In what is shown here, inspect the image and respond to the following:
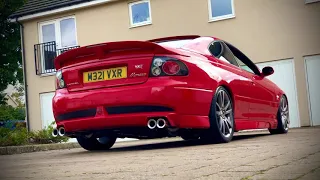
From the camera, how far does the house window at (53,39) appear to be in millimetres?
21219

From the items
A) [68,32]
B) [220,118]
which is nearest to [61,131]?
[220,118]

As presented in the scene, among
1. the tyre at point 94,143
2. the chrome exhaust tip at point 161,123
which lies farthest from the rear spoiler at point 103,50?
the tyre at point 94,143

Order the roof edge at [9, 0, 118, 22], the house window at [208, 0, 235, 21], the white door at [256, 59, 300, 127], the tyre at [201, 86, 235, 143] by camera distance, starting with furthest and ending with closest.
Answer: the roof edge at [9, 0, 118, 22], the house window at [208, 0, 235, 21], the white door at [256, 59, 300, 127], the tyre at [201, 86, 235, 143]

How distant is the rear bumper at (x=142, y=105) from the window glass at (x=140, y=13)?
43.5 ft

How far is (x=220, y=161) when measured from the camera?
3.97 meters

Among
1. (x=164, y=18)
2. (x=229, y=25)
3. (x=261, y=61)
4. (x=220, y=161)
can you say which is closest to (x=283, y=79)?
(x=261, y=61)

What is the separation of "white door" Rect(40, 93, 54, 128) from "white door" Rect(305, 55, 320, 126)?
10510 millimetres

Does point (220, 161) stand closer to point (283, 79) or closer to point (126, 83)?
point (126, 83)

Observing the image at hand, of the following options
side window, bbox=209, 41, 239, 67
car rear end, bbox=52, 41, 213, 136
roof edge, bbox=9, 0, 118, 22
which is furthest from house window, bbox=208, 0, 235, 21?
car rear end, bbox=52, 41, 213, 136

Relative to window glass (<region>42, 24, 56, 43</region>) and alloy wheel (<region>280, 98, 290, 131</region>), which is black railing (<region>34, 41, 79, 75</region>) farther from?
alloy wheel (<region>280, 98, 290, 131</region>)

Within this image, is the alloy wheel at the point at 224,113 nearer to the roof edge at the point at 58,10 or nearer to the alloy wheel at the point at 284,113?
the alloy wheel at the point at 284,113

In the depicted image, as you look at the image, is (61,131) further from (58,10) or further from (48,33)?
(48,33)

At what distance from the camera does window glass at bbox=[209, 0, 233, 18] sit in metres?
17.2

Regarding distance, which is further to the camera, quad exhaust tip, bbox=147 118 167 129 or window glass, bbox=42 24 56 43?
window glass, bbox=42 24 56 43
